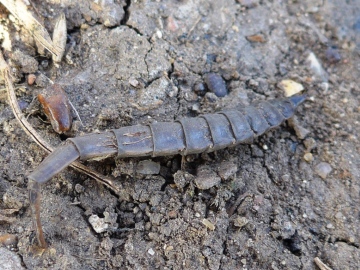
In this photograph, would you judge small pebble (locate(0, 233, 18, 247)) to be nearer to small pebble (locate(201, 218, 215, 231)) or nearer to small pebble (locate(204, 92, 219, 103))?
small pebble (locate(201, 218, 215, 231))

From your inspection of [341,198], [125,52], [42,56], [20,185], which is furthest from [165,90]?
[341,198]

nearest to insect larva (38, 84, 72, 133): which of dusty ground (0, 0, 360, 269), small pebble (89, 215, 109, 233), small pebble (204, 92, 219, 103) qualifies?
dusty ground (0, 0, 360, 269)

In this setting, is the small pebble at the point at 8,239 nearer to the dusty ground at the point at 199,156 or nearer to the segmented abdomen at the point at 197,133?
the dusty ground at the point at 199,156

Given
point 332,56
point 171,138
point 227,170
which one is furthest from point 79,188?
point 332,56

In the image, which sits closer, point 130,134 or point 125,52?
point 130,134

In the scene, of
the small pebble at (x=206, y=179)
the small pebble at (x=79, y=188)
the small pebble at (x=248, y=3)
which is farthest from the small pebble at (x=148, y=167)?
the small pebble at (x=248, y=3)

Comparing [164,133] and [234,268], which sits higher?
[164,133]

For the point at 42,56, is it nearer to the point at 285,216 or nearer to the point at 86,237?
the point at 86,237
